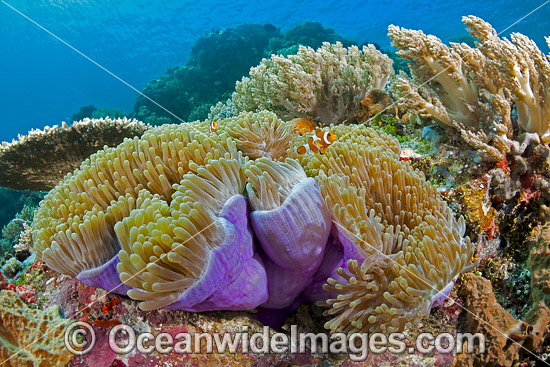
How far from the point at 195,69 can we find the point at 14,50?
61.1 metres

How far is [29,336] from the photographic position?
1420 mm

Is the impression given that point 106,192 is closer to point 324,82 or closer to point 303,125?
point 303,125

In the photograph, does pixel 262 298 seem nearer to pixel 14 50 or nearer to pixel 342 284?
pixel 342 284

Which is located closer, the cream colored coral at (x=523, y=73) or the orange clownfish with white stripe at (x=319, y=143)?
the orange clownfish with white stripe at (x=319, y=143)

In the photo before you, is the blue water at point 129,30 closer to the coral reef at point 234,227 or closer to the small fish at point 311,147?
the small fish at point 311,147

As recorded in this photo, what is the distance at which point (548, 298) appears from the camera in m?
1.43

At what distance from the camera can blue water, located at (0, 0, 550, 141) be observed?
36.9 m

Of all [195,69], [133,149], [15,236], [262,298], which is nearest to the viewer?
[262,298]

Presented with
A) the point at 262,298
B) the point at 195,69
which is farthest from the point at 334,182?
the point at 195,69

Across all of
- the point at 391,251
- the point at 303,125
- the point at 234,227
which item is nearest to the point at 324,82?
the point at 303,125

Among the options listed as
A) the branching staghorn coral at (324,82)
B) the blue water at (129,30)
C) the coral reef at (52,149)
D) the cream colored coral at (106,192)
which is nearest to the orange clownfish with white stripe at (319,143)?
the cream colored coral at (106,192)

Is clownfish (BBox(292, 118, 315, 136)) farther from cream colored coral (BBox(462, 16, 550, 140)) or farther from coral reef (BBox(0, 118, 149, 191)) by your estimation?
coral reef (BBox(0, 118, 149, 191))

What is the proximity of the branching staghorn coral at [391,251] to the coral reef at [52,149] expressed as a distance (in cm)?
315

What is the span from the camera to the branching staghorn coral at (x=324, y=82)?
11.1 feet
